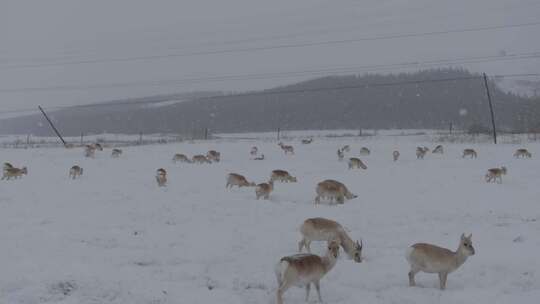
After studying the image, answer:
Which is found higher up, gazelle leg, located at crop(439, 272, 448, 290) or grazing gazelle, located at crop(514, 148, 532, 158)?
grazing gazelle, located at crop(514, 148, 532, 158)

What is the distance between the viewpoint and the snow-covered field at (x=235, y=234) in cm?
1097

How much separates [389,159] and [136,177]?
20618mm

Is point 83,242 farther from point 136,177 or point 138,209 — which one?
point 136,177

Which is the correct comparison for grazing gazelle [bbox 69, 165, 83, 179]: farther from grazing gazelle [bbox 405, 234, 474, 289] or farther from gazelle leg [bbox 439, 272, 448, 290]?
gazelle leg [bbox 439, 272, 448, 290]

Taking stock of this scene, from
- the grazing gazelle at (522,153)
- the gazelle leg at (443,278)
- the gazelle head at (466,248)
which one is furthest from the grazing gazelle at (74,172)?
the grazing gazelle at (522,153)

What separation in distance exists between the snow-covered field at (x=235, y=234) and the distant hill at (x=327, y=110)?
10130 cm

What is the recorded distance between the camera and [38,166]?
109ft

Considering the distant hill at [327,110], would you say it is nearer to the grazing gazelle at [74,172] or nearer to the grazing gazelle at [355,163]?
the grazing gazelle at [355,163]

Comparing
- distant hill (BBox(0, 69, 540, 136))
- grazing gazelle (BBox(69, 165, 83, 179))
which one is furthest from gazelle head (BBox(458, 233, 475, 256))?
distant hill (BBox(0, 69, 540, 136))

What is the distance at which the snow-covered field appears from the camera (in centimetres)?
1097

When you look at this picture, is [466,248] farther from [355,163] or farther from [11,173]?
[11,173]

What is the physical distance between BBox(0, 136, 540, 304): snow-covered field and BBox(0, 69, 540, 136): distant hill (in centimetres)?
10130

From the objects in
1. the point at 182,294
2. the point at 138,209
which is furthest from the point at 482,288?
the point at 138,209

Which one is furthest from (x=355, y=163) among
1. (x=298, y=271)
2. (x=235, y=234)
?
(x=298, y=271)
